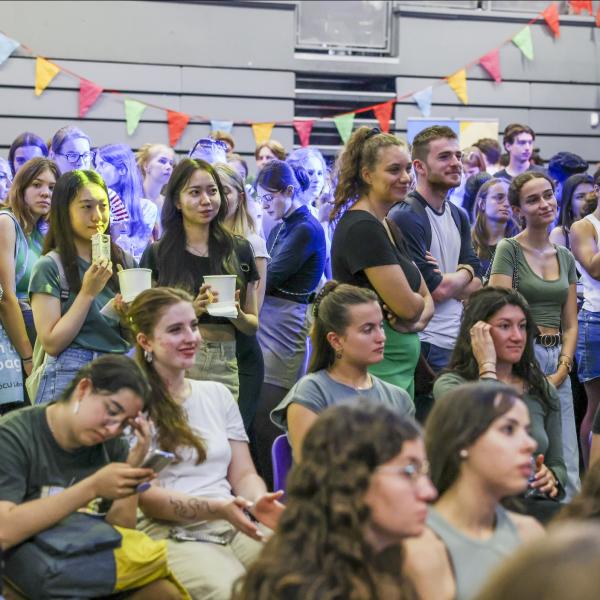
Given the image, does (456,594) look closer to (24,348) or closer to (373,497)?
(373,497)

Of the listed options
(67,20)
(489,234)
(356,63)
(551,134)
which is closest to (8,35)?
(67,20)

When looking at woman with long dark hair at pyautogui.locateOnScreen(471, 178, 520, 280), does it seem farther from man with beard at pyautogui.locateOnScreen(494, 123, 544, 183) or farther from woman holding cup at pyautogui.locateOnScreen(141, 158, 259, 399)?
woman holding cup at pyautogui.locateOnScreen(141, 158, 259, 399)

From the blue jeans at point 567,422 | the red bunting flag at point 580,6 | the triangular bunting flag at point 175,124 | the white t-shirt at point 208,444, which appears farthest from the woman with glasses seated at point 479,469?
the red bunting flag at point 580,6

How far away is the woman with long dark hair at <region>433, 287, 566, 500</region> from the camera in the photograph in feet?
13.5

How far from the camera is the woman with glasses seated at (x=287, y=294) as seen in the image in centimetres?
541

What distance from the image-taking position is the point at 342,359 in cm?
398

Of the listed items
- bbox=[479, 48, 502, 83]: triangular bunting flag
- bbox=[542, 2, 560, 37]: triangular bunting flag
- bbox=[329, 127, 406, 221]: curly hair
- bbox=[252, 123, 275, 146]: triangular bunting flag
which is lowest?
bbox=[329, 127, 406, 221]: curly hair

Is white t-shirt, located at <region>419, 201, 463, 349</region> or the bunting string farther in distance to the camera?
the bunting string

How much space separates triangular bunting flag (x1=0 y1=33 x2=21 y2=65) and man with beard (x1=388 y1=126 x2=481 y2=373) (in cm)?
796

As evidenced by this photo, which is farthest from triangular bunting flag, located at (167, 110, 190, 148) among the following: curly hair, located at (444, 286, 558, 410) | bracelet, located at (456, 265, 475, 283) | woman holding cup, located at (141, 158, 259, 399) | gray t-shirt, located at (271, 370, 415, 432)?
gray t-shirt, located at (271, 370, 415, 432)

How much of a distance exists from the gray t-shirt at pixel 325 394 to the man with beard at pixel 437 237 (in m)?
0.68

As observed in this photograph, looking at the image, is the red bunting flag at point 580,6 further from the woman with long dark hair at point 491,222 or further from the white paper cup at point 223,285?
the white paper cup at point 223,285

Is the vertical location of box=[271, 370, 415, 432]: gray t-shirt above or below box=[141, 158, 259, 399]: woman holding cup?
below

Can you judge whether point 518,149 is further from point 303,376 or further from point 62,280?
point 62,280
